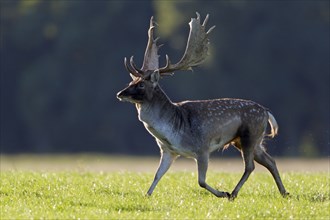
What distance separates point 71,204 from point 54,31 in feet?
178

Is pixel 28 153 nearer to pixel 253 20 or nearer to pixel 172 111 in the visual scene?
pixel 253 20

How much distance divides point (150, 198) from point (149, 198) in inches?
0.5

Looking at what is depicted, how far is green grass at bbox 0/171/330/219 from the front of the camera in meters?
12.5

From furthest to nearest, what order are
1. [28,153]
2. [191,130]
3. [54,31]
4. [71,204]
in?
[54,31]
[28,153]
[191,130]
[71,204]

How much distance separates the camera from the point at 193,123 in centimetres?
1466

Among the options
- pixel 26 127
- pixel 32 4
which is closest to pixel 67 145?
pixel 26 127

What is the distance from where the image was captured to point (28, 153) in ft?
199

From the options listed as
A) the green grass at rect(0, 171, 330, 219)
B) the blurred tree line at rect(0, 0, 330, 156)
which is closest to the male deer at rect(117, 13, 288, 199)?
the green grass at rect(0, 171, 330, 219)

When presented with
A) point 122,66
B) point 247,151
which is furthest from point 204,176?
point 122,66

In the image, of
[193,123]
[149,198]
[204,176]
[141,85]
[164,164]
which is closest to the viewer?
[149,198]

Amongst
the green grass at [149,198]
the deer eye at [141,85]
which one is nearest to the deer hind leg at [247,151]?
the green grass at [149,198]

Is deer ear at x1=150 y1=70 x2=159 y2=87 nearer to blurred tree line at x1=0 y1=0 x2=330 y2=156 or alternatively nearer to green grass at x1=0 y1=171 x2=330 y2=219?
green grass at x1=0 y1=171 x2=330 y2=219

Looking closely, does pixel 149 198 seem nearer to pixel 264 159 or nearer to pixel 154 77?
pixel 154 77

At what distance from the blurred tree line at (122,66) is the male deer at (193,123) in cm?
3580
